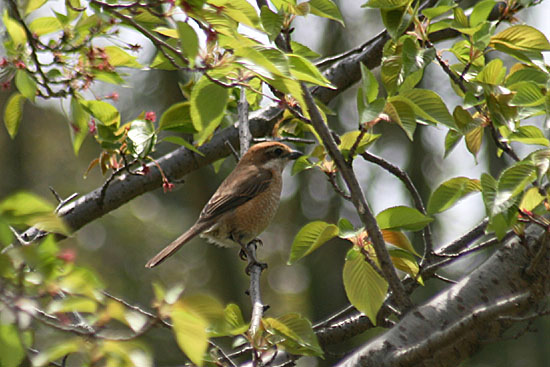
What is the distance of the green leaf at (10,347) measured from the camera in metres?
1.55

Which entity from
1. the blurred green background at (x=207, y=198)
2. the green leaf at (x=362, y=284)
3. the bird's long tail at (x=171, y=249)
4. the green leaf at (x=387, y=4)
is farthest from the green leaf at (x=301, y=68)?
the blurred green background at (x=207, y=198)

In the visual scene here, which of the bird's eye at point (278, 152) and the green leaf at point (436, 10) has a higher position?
the green leaf at point (436, 10)

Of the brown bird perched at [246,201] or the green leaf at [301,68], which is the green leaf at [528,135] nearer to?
the green leaf at [301,68]

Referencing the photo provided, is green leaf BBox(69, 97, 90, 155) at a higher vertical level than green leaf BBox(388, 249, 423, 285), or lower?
higher

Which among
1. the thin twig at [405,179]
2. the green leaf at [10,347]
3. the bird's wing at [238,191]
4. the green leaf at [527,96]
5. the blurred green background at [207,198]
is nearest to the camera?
the green leaf at [10,347]

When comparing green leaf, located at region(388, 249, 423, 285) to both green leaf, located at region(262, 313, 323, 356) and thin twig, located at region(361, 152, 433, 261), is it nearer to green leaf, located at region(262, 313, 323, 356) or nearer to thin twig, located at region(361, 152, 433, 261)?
thin twig, located at region(361, 152, 433, 261)

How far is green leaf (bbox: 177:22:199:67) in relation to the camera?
6.01 feet

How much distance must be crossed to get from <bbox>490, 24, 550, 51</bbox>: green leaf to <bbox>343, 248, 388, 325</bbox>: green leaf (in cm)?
100

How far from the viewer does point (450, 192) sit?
2.71 metres

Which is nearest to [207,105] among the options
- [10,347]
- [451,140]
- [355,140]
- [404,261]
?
[355,140]

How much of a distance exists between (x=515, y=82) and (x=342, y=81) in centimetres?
179

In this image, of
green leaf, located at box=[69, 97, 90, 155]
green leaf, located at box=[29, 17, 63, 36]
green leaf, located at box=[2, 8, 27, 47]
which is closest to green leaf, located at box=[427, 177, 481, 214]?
green leaf, located at box=[69, 97, 90, 155]

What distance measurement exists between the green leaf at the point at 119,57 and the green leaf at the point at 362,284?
4.91ft

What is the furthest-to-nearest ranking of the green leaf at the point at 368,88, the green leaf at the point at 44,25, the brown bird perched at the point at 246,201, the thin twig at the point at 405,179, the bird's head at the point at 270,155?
the bird's head at the point at 270,155 < the brown bird perched at the point at 246,201 < the green leaf at the point at 44,25 < the thin twig at the point at 405,179 < the green leaf at the point at 368,88
